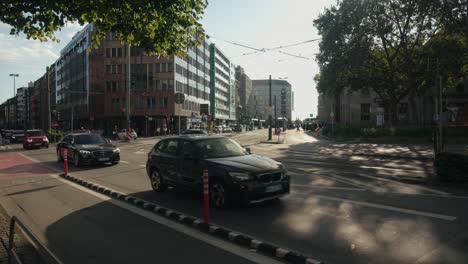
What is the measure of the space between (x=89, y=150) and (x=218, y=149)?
8920 mm

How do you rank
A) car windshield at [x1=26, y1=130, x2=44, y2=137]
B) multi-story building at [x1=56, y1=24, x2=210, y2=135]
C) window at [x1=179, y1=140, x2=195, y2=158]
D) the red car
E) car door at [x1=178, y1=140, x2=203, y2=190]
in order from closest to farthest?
car door at [x1=178, y1=140, x2=203, y2=190] < window at [x1=179, y1=140, x2=195, y2=158] < the red car < car windshield at [x1=26, y1=130, x2=44, y2=137] < multi-story building at [x1=56, y1=24, x2=210, y2=135]

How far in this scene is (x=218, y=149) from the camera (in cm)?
836

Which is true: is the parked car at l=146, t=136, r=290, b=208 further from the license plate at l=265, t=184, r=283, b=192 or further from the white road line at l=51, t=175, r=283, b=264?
the white road line at l=51, t=175, r=283, b=264

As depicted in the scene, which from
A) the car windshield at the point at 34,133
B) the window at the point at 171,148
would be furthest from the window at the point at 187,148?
the car windshield at the point at 34,133

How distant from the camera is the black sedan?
49.5 ft

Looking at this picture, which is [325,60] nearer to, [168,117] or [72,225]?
[72,225]

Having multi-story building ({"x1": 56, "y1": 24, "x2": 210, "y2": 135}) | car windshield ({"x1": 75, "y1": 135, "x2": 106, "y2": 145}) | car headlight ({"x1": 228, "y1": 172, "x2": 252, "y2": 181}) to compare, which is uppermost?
multi-story building ({"x1": 56, "y1": 24, "x2": 210, "y2": 135})

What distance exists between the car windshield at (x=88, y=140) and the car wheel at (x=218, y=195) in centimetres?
1070

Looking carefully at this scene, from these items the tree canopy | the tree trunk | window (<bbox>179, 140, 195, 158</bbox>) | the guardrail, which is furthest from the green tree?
the tree trunk

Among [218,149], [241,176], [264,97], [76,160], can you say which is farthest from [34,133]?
[264,97]

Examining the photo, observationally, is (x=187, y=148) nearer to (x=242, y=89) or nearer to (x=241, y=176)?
(x=241, y=176)

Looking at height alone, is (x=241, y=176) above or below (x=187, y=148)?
below

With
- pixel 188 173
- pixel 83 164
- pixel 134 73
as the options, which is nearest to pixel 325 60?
pixel 83 164

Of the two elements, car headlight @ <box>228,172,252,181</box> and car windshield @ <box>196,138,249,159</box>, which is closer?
car headlight @ <box>228,172,252,181</box>
